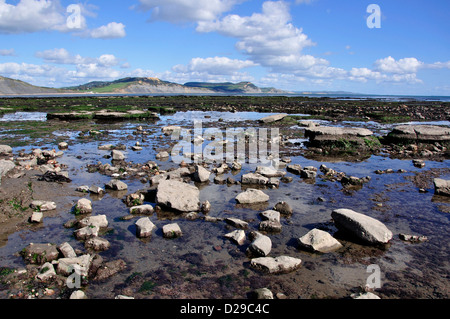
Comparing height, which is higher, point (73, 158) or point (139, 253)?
point (73, 158)

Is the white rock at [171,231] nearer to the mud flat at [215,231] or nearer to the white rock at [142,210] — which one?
the mud flat at [215,231]

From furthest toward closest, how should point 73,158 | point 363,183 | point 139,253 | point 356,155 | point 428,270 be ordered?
point 356,155, point 73,158, point 363,183, point 139,253, point 428,270

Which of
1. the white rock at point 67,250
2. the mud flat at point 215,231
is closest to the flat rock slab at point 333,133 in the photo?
the mud flat at point 215,231

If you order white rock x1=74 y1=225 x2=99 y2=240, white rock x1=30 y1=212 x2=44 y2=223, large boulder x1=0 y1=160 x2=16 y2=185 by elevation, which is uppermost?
large boulder x1=0 y1=160 x2=16 y2=185

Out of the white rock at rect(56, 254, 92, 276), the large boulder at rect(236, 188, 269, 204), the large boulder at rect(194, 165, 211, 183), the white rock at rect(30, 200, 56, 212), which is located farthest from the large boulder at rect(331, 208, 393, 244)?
the white rock at rect(30, 200, 56, 212)

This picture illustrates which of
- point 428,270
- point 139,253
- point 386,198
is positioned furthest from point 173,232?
point 386,198

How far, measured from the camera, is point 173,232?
5598 mm

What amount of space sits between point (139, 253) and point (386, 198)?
6.40m

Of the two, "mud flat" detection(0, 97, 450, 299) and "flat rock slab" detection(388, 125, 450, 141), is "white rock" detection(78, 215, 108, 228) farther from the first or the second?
"flat rock slab" detection(388, 125, 450, 141)

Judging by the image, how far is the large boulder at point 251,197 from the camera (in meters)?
7.29

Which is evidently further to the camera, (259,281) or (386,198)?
(386,198)

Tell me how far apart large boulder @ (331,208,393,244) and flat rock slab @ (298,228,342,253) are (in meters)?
0.47

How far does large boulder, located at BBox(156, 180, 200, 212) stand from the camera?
667cm
